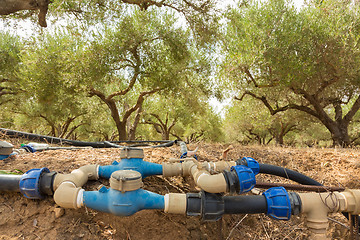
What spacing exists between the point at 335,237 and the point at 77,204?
3.08 m

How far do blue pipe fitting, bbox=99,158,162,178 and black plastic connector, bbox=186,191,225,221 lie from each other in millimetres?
699

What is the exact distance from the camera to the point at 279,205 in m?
1.54

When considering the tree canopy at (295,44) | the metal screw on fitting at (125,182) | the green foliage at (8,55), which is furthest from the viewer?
the green foliage at (8,55)

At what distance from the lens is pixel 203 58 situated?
38.0ft

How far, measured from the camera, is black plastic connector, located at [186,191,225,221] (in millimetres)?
1508

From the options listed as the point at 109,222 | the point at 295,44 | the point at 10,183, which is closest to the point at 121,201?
the point at 109,222

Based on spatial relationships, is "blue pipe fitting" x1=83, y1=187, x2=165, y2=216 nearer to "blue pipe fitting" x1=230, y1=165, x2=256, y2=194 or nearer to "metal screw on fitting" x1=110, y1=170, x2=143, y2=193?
"metal screw on fitting" x1=110, y1=170, x2=143, y2=193

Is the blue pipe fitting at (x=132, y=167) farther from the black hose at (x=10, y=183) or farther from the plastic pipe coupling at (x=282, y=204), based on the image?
the plastic pipe coupling at (x=282, y=204)

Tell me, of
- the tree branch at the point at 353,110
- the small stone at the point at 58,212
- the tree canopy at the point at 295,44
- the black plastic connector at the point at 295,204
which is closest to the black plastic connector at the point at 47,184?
the small stone at the point at 58,212

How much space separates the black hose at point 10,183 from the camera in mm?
1716

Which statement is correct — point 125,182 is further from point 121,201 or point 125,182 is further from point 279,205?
point 279,205

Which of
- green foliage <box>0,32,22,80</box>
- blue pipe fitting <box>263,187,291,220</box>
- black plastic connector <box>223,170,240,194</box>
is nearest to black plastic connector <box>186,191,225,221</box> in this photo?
black plastic connector <box>223,170,240,194</box>

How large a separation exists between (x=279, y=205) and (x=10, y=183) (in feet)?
7.46

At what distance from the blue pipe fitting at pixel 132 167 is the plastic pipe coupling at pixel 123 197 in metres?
0.51
